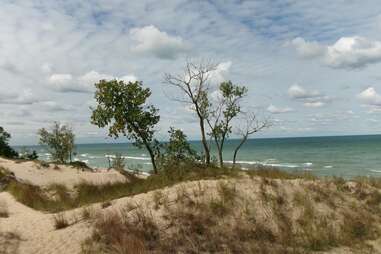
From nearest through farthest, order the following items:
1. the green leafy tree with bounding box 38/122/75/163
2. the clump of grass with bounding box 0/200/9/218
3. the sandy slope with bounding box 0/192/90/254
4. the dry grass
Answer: the dry grass → the sandy slope with bounding box 0/192/90/254 → the clump of grass with bounding box 0/200/9/218 → the green leafy tree with bounding box 38/122/75/163

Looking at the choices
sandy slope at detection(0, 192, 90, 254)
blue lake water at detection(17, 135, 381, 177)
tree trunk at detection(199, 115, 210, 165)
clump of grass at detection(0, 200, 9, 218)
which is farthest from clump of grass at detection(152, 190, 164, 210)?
tree trunk at detection(199, 115, 210, 165)

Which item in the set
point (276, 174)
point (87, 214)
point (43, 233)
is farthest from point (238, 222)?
point (43, 233)

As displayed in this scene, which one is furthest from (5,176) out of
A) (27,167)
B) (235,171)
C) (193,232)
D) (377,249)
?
(377,249)

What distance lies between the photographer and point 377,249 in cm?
1148

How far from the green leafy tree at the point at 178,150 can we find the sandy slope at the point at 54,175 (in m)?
5.17

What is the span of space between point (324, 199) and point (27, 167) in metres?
24.1

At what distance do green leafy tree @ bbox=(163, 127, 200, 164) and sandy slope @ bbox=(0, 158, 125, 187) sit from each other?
5.17 metres

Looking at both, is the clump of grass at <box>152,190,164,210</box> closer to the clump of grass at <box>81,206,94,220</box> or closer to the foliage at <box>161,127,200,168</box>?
the clump of grass at <box>81,206,94,220</box>

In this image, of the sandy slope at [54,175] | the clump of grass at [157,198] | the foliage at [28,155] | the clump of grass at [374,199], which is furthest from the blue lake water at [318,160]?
the sandy slope at [54,175]

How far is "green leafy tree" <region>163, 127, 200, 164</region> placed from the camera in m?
26.5

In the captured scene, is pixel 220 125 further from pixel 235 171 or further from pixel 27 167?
pixel 27 167

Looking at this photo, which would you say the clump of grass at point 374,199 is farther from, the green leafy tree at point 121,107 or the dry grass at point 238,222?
the green leafy tree at point 121,107

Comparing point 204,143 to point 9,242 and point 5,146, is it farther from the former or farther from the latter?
point 5,146

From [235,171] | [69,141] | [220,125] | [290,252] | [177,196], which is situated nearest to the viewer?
[290,252]
